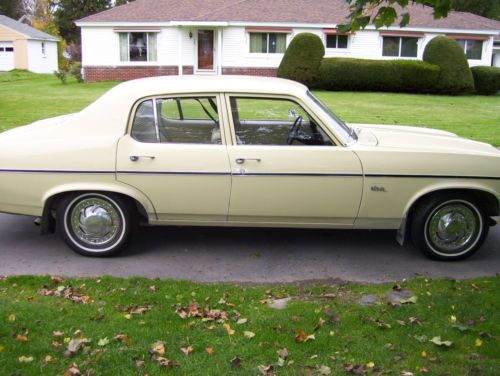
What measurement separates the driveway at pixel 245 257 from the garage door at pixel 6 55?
4302 cm

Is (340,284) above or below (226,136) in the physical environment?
below

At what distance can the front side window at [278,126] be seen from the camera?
17.8ft

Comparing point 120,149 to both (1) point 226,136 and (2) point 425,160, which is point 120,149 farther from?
(2) point 425,160

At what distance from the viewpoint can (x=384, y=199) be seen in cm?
534

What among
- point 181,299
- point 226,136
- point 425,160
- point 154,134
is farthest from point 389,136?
point 181,299

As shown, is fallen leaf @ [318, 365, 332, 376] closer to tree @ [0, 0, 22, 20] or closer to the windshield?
the windshield

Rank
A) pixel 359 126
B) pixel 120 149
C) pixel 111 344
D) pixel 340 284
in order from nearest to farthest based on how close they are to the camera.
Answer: pixel 111 344 < pixel 340 284 < pixel 120 149 < pixel 359 126

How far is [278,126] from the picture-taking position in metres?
5.59

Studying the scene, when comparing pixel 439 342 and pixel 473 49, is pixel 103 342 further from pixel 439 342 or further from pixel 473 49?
pixel 473 49

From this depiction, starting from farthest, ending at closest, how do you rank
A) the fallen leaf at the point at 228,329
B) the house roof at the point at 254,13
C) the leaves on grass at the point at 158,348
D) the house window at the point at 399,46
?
the house window at the point at 399,46 < the house roof at the point at 254,13 < the fallen leaf at the point at 228,329 < the leaves on grass at the point at 158,348

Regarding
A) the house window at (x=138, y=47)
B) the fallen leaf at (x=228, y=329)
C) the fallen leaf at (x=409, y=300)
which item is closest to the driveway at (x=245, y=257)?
the fallen leaf at (x=409, y=300)

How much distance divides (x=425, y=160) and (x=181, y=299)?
2.46m

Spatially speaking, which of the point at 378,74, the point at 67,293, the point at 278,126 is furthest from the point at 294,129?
the point at 378,74

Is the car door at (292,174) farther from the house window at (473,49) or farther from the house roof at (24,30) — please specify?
the house roof at (24,30)
